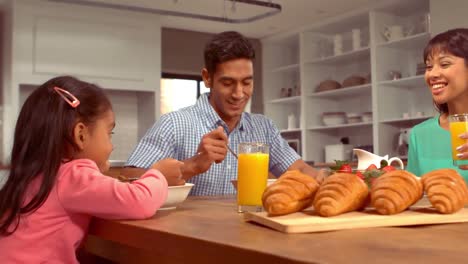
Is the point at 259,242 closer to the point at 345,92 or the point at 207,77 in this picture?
the point at 207,77

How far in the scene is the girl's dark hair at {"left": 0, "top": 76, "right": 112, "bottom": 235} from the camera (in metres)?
1.16

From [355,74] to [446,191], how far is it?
5.50 metres

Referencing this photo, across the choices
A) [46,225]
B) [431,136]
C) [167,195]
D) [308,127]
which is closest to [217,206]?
[167,195]

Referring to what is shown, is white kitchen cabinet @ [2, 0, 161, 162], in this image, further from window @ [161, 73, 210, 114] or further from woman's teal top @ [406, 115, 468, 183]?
woman's teal top @ [406, 115, 468, 183]

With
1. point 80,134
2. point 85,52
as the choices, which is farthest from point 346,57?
point 80,134

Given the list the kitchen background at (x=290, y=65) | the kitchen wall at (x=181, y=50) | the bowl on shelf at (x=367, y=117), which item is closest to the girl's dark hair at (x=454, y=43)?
the kitchen background at (x=290, y=65)

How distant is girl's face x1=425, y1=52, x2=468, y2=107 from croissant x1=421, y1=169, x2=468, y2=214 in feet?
3.92

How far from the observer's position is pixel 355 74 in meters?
6.35

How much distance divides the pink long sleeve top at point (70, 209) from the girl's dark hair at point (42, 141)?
0.02 m

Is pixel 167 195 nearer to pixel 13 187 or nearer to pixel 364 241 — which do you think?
pixel 13 187

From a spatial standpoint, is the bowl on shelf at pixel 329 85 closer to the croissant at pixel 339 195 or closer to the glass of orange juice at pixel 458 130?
the glass of orange juice at pixel 458 130

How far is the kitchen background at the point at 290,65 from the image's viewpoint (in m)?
5.16

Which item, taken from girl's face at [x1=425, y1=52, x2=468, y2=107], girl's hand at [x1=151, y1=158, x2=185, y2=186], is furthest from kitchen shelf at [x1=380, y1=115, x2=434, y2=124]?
girl's hand at [x1=151, y1=158, x2=185, y2=186]

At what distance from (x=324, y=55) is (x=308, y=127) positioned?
2.86 feet
